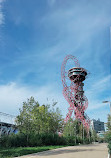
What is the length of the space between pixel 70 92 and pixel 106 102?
45834 millimetres

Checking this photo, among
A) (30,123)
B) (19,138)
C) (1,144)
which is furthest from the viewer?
(30,123)

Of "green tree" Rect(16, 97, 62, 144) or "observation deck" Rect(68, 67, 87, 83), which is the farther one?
"observation deck" Rect(68, 67, 87, 83)

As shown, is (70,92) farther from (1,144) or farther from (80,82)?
(1,144)

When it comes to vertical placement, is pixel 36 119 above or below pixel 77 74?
below

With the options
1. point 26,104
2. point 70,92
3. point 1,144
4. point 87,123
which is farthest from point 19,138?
point 70,92

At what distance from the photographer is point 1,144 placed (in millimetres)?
19391

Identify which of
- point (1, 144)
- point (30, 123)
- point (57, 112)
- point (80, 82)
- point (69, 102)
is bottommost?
point (1, 144)

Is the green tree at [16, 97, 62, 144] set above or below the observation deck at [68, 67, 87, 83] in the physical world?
below

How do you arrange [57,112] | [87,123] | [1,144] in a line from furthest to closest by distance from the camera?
[87,123] → [57,112] → [1,144]

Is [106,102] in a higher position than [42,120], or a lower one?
higher

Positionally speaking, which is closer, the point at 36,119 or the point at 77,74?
the point at 36,119

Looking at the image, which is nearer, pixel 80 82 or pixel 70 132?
pixel 70 132

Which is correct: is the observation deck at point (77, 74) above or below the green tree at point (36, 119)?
above

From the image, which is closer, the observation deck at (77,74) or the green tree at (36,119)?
the green tree at (36,119)
